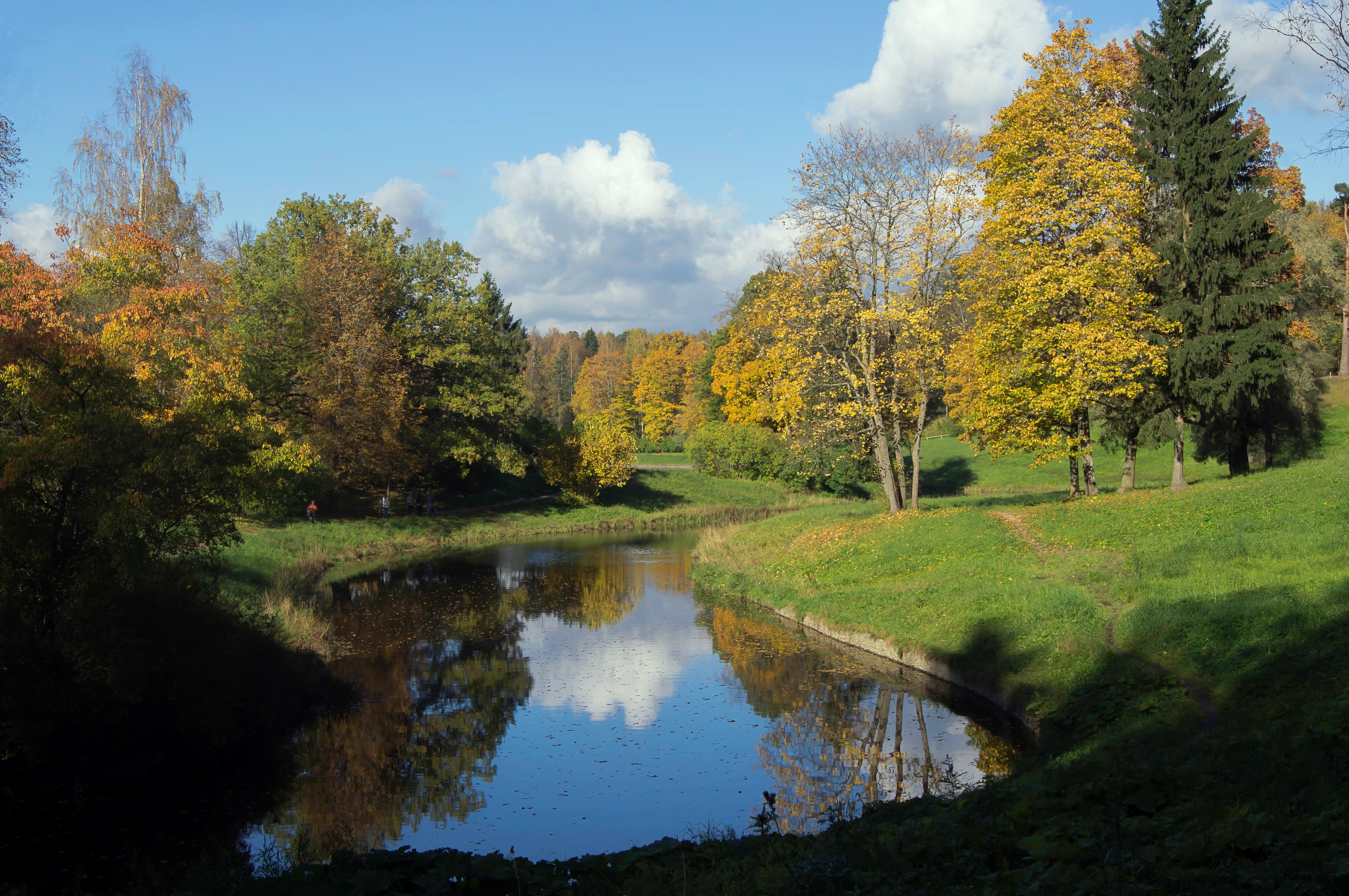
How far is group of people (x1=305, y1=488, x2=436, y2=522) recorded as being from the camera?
1559 inches

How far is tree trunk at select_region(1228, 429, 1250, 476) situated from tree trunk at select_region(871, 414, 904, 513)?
10883 millimetres

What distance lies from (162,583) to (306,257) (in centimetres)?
3097

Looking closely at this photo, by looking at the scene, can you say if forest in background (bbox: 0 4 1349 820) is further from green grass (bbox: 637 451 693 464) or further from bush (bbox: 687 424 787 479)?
green grass (bbox: 637 451 693 464)

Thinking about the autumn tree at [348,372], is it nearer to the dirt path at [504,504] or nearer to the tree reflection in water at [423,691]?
the dirt path at [504,504]

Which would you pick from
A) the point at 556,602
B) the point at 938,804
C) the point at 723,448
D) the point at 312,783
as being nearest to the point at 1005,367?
the point at 556,602

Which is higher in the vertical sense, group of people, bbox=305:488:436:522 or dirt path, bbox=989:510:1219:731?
group of people, bbox=305:488:436:522

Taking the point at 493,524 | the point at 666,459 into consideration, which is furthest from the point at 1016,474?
the point at 493,524

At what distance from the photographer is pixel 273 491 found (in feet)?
56.6

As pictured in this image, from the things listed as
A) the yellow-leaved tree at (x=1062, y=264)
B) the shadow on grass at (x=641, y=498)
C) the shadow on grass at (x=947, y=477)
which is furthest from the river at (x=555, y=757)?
the shadow on grass at (x=947, y=477)

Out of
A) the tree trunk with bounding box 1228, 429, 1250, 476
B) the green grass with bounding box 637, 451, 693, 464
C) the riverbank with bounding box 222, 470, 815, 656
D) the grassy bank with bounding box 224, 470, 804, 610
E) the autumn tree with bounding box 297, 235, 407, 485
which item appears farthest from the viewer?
the green grass with bounding box 637, 451, 693, 464

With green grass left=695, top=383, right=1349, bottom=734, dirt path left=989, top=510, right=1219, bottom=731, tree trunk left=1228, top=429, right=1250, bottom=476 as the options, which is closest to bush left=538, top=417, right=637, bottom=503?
green grass left=695, top=383, right=1349, bottom=734

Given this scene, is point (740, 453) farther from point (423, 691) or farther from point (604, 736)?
point (604, 736)

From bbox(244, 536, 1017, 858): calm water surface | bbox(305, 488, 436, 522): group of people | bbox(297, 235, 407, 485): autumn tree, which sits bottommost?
bbox(244, 536, 1017, 858): calm water surface

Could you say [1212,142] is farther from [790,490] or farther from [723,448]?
[723,448]
